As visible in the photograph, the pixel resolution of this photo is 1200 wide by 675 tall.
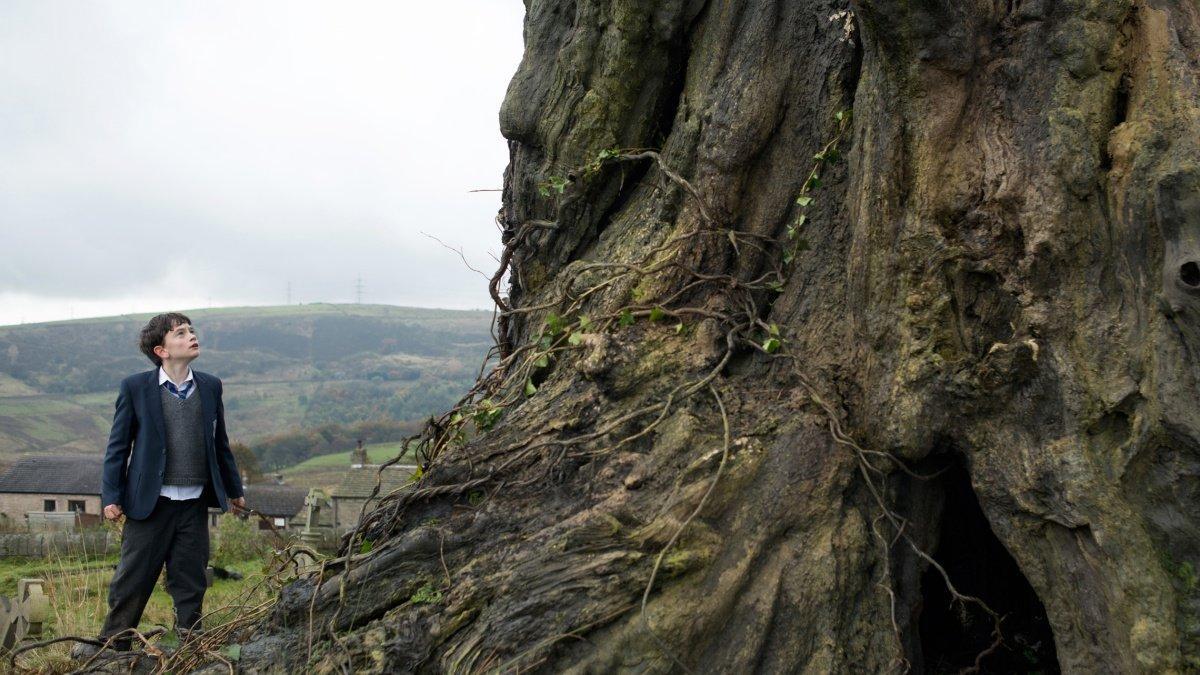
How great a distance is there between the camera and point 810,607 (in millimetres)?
5219

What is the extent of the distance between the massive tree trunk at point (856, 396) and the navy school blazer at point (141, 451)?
1.86 m

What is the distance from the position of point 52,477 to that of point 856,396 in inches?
1957

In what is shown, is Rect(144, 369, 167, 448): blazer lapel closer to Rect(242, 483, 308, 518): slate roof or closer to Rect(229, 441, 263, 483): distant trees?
Rect(242, 483, 308, 518): slate roof

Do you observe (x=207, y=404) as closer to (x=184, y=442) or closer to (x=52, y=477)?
(x=184, y=442)

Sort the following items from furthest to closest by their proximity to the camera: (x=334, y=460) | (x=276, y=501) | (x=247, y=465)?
(x=334, y=460) < (x=247, y=465) < (x=276, y=501)

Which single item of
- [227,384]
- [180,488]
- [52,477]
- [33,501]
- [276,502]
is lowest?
[227,384]

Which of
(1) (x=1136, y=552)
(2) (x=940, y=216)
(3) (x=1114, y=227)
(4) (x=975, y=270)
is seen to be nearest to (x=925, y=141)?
(2) (x=940, y=216)

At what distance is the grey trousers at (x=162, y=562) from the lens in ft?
22.6

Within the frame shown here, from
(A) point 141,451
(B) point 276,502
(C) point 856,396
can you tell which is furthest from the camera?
(B) point 276,502

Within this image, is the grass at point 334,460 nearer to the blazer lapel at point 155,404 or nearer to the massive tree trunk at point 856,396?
the blazer lapel at point 155,404

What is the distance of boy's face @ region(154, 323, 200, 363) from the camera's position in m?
7.02

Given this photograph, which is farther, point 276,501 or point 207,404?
point 276,501

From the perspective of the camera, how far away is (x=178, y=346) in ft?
23.0

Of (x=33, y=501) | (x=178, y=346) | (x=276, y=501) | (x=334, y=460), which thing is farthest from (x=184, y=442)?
(x=334, y=460)
